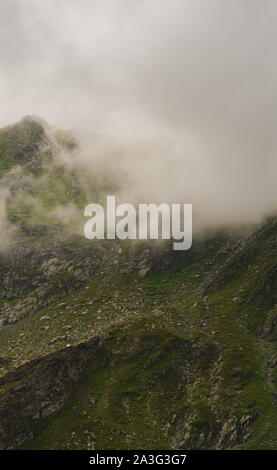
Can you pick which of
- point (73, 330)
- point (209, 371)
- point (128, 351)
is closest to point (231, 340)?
point (209, 371)

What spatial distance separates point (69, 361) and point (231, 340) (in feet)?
211

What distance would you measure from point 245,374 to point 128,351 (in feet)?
158

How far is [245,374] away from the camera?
146m

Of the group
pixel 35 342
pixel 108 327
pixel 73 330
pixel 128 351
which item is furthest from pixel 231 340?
pixel 35 342

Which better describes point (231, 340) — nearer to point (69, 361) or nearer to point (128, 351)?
point (128, 351)
